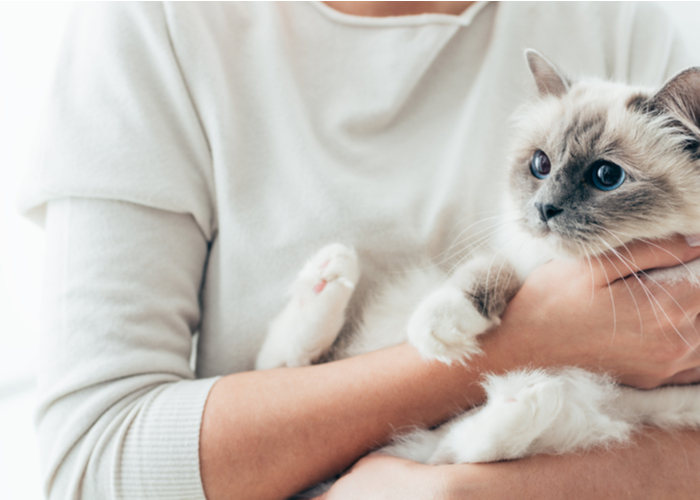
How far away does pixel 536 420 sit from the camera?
0.86 m

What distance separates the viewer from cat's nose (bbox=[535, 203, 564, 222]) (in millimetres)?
936

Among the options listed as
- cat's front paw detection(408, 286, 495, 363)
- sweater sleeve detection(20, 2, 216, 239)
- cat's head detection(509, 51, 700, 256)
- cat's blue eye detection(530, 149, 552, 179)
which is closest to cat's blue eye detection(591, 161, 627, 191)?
cat's head detection(509, 51, 700, 256)

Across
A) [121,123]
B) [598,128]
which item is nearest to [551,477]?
[598,128]

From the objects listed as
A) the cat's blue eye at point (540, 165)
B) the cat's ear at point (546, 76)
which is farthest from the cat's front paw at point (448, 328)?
the cat's ear at point (546, 76)

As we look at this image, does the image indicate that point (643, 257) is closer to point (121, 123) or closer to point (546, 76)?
point (546, 76)

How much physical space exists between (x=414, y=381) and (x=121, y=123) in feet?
3.27

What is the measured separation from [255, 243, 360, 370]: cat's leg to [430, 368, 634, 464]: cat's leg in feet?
1.40

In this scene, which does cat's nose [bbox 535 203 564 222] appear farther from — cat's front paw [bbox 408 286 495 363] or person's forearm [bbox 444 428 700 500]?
person's forearm [bbox 444 428 700 500]

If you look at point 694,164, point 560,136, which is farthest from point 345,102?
point 694,164

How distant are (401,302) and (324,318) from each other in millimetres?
248

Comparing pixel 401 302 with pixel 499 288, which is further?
pixel 401 302

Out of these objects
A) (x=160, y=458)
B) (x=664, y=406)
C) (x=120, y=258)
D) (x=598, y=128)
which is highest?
(x=598, y=128)

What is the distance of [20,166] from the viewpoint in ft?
4.40

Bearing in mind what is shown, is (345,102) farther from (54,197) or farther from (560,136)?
(54,197)
